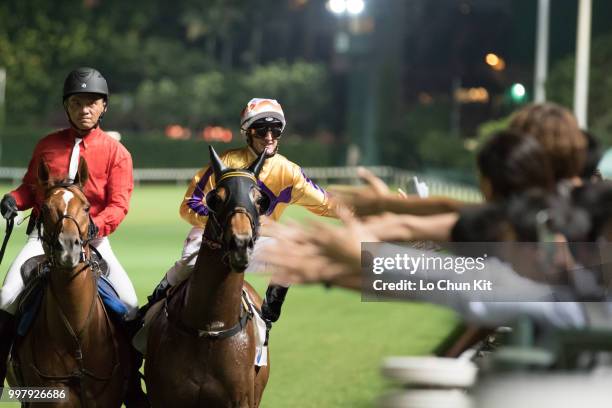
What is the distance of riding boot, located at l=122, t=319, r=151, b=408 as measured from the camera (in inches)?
302


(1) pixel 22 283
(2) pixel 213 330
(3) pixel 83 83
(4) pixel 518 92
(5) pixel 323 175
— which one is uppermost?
(5) pixel 323 175

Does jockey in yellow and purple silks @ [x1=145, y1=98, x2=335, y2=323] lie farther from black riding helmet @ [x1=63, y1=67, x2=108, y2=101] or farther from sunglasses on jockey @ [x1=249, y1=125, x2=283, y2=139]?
black riding helmet @ [x1=63, y1=67, x2=108, y2=101]

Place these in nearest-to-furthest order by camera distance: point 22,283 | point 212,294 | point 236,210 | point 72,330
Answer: point 236,210
point 212,294
point 72,330
point 22,283

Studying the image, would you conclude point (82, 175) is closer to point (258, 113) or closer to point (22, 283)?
point (22, 283)

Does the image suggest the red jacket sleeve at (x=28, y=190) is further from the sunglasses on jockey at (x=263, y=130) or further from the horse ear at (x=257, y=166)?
the horse ear at (x=257, y=166)

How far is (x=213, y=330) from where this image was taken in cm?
695

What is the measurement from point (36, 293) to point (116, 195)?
837mm

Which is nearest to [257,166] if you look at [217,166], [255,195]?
[217,166]

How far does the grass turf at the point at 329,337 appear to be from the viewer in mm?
11203

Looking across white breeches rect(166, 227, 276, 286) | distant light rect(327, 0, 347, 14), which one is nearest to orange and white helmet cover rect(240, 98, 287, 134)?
white breeches rect(166, 227, 276, 286)

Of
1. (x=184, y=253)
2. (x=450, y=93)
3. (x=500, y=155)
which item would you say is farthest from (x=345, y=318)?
(x=450, y=93)

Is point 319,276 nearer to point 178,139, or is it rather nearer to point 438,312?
point 438,312

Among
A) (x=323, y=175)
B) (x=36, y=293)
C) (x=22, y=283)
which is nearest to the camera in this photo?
(x=36, y=293)

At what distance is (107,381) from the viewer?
24.1 feet
